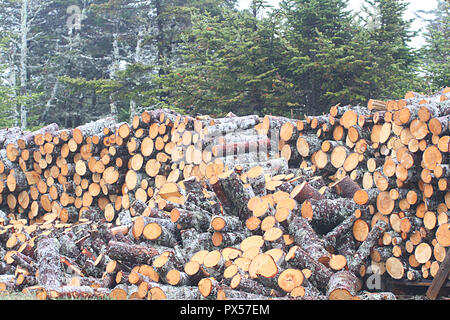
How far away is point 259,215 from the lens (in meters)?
5.25

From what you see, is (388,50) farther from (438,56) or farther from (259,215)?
(259,215)

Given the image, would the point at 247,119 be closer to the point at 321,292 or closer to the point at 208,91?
the point at 321,292

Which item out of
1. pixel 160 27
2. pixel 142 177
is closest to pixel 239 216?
pixel 142 177

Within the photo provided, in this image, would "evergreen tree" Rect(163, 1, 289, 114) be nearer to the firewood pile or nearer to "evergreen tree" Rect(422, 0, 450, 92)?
"evergreen tree" Rect(422, 0, 450, 92)

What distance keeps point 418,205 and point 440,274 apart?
0.91 meters

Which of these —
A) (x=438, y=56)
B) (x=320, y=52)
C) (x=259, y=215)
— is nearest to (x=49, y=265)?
(x=259, y=215)

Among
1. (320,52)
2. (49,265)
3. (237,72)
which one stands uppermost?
(320,52)

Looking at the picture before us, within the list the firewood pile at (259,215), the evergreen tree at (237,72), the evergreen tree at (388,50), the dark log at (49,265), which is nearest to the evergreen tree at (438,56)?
the evergreen tree at (388,50)

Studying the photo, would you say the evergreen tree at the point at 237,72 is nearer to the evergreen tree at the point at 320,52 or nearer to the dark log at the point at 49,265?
the evergreen tree at the point at 320,52

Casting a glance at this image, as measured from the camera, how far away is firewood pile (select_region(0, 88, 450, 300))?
4.66 meters

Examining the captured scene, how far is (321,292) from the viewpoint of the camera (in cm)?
455

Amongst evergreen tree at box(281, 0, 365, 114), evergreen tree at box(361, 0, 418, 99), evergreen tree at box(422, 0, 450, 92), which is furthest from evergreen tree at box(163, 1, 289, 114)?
evergreen tree at box(422, 0, 450, 92)

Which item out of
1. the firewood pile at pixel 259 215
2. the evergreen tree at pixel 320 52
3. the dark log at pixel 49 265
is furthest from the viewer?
the evergreen tree at pixel 320 52

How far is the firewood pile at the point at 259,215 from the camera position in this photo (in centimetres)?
466
